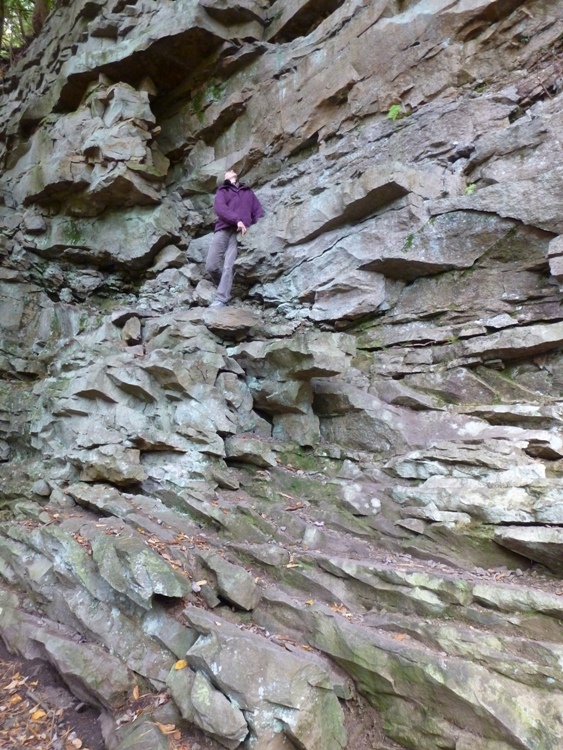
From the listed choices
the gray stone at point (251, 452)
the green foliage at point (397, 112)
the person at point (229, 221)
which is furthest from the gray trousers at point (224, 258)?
the green foliage at point (397, 112)

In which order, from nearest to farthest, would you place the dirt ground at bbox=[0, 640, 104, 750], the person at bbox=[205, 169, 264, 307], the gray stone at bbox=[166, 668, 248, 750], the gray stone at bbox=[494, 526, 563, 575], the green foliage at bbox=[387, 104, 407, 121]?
the gray stone at bbox=[166, 668, 248, 750] → the dirt ground at bbox=[0, 640, 104, 750] → the gray stone at bbox=[494, 526, 563, 575] → the green foliage at bbox=[387, 104, 407, 121] → the person at bbox=[205, 169, 264, 307]

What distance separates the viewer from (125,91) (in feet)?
49.3

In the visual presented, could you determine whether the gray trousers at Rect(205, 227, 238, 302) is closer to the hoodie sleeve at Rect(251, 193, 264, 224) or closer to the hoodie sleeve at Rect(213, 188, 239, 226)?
the hoodie sleeve at Rect(213, 188, 239, 226)

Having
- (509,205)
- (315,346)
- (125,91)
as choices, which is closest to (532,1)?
(509,205)

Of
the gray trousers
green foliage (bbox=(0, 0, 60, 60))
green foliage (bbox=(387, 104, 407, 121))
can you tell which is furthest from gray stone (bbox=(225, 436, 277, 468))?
green foliage (bbox=(0, 0, 60, 60))

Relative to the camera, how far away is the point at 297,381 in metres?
8.67

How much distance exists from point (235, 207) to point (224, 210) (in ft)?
1.08

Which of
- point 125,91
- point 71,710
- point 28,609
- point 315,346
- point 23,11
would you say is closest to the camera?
point 71,710

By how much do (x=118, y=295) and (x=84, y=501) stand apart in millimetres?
9397

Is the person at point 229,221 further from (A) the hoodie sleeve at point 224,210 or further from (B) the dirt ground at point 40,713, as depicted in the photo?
(B) the dirt ground at point 40,713

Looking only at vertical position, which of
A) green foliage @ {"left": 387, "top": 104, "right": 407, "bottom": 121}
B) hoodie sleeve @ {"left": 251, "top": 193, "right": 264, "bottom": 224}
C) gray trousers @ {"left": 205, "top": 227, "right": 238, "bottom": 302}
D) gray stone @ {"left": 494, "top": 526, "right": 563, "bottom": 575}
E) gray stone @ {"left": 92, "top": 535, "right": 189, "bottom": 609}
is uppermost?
green foliage @ {"left": 387, "top": 104, "right": 407, "bottom": 121}

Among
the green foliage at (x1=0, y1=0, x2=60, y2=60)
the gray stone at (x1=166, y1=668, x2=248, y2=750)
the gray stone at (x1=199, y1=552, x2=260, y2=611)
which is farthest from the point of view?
the green foliage at (x1=0, y1=0, x2=60, y2=60)

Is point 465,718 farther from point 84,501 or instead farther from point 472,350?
point 84,501

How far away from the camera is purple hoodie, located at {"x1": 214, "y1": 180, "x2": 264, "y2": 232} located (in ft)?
39.0
